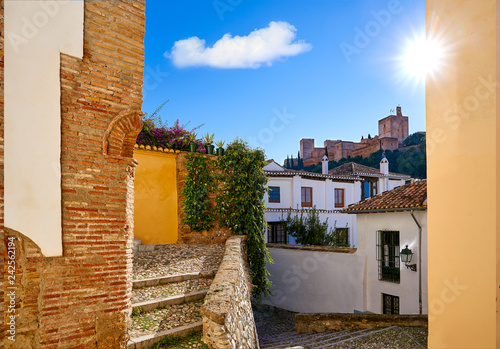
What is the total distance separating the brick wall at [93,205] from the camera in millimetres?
3049

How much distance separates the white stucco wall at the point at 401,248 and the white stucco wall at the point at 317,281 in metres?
0.35

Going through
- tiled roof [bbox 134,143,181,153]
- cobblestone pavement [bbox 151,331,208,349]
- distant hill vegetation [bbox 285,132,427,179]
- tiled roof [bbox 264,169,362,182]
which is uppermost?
distant hill vegetation [bbox 285,132,427,179]

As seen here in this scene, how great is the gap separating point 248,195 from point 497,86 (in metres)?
6.67

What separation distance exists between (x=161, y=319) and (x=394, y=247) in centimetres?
946

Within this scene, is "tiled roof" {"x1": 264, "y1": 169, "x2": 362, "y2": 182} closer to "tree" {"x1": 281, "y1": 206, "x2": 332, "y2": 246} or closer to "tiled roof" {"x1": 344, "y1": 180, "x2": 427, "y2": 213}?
"tree" {"x1": 281, "y1": 206, "x2": 332, "y2": 246}

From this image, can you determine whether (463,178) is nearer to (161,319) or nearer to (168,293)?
(161,319)

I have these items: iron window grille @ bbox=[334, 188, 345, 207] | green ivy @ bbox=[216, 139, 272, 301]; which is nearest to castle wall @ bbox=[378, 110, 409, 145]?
iron window grille @ bbox=[334, 188, 345, 207]

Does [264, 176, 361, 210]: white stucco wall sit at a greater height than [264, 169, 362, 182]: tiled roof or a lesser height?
lesser

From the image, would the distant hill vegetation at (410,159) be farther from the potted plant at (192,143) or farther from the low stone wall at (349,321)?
the potted plant at (192,143)

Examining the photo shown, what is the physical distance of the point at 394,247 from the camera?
36.0 ft

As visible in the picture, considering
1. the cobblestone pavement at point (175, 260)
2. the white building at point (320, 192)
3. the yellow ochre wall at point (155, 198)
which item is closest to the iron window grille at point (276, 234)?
the white building at point (320, 192)

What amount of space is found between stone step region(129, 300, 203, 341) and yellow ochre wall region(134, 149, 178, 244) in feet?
14.7

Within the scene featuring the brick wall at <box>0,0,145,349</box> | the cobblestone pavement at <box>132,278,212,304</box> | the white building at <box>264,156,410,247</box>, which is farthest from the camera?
the white building at <box>264,156,410,247</box>

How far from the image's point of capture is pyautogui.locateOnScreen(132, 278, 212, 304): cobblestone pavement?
450 cm
